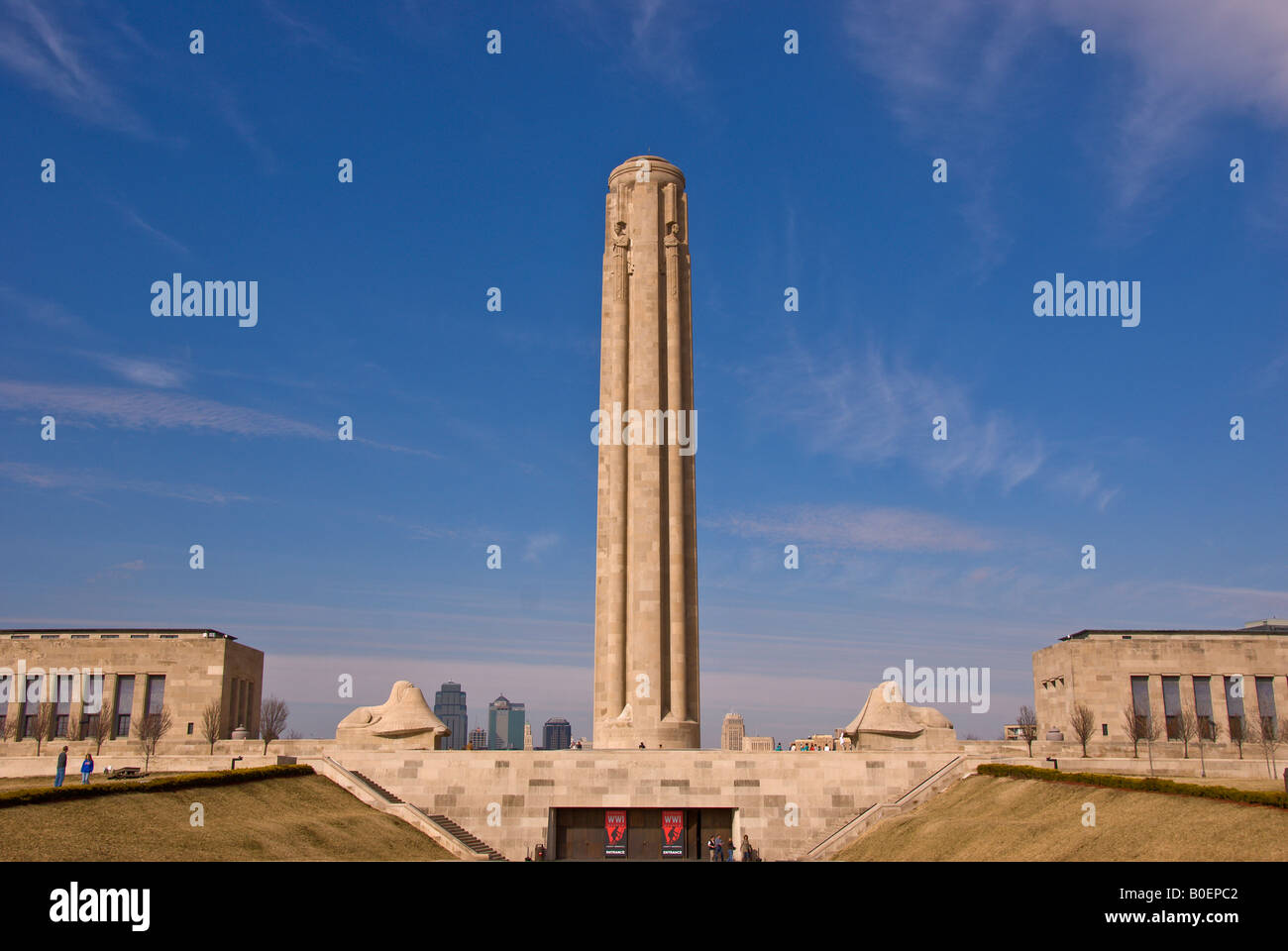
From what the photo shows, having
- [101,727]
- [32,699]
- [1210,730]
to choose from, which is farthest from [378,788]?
[1210,730]

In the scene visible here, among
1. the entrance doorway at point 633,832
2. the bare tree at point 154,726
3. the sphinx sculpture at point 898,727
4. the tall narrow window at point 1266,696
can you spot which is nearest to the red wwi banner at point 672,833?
the entrance doorway at point 633,832

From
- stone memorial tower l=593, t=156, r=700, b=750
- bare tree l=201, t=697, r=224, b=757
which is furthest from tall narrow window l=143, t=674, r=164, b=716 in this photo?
stone memorial tower l=593, t=156, r=700, b=750

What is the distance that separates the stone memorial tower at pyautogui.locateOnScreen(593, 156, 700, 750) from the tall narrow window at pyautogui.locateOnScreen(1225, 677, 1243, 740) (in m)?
27.6

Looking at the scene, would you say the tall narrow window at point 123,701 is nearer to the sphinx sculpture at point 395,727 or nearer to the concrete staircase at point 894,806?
the sphinx sculpture at point 395,727

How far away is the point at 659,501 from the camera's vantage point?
52.9 m

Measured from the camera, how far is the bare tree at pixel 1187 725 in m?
48.9

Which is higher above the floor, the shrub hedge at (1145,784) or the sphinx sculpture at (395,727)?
the sphinx sculpture at (395,727)

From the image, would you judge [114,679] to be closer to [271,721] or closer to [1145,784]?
[271,721]

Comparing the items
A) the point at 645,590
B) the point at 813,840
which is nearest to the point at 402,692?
the point at 645,590

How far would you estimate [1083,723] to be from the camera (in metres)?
48.5

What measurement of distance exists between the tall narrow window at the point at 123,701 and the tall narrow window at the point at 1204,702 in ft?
182
